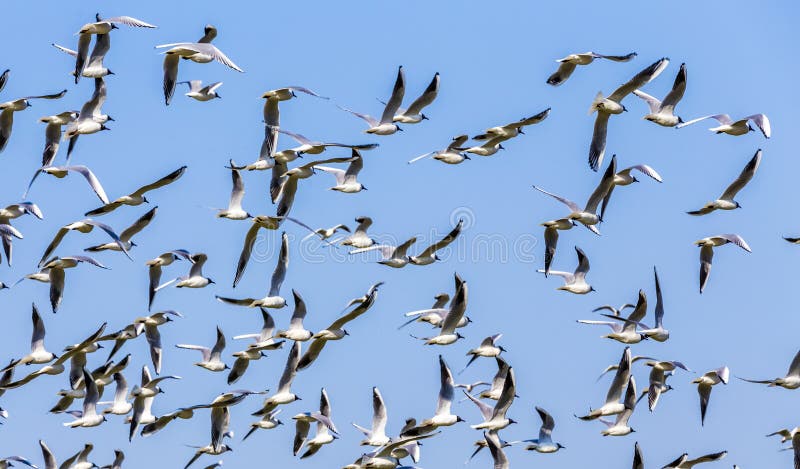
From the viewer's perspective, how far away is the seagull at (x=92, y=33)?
30.1m

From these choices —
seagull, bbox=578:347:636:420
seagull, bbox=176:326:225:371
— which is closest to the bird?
seagull, bbox=176:326:225:371

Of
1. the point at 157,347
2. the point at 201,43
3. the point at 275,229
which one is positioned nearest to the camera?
the point at 201,43

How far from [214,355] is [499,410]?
21.1 feet

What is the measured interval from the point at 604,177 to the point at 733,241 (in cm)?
260

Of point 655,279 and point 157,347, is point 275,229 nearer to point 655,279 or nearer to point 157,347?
point 157,347

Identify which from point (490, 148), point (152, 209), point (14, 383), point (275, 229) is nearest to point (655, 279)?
point (490, 148)

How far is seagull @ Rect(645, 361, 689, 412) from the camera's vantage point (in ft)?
111

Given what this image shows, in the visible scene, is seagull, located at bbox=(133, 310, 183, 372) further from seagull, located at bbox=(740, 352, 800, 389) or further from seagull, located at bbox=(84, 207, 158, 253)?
seagull, located at bbox=(740, 352, 800, 389)

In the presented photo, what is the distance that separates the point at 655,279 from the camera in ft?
112

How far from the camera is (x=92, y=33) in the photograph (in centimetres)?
3067

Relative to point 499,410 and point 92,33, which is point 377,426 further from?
point 92,33

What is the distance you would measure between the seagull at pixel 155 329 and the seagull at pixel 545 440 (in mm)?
6688

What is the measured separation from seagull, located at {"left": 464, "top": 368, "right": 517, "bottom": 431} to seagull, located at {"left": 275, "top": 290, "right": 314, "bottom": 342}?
3064mm

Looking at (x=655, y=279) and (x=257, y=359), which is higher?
(x=655, y=279)
